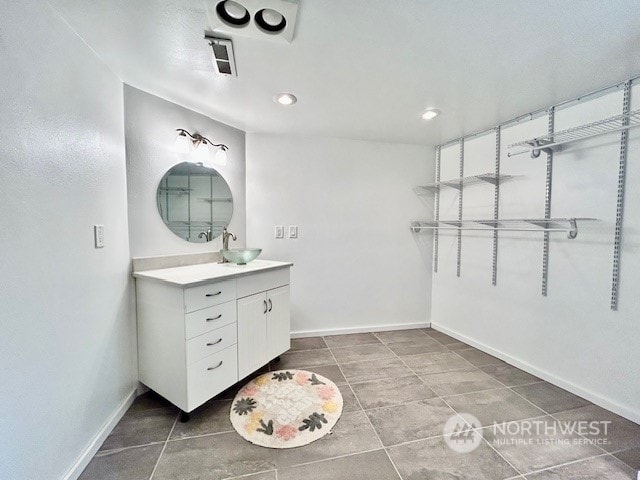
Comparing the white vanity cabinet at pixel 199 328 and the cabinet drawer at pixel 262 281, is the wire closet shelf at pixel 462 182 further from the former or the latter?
the white vanity cabinet at pixel 199 328

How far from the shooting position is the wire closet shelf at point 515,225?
5.96 ft

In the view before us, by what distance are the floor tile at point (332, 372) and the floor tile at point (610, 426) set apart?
1371mm

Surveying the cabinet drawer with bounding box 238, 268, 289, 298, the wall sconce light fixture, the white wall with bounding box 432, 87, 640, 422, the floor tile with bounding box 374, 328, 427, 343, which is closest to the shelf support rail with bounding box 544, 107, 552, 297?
the white wall with bounding box 432, 87, 640, 422

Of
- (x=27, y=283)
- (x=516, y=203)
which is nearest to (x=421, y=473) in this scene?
(x=27, y=283)

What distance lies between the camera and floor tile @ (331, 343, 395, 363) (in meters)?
2.37

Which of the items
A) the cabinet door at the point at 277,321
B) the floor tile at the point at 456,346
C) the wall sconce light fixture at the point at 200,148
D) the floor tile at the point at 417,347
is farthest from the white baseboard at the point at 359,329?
the wall sconce light fixture at the point at 200,148

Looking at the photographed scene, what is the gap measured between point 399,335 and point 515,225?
157 centimetres

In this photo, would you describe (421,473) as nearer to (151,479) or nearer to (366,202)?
(151,479)

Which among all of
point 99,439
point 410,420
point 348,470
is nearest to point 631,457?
point 410,420

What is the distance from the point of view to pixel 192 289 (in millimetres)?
1531

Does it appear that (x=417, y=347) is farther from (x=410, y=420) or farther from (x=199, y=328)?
(x=199, y=328)

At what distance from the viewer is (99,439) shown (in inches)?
54.2

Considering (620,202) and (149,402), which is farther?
(149,402)

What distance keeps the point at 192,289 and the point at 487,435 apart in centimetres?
188
